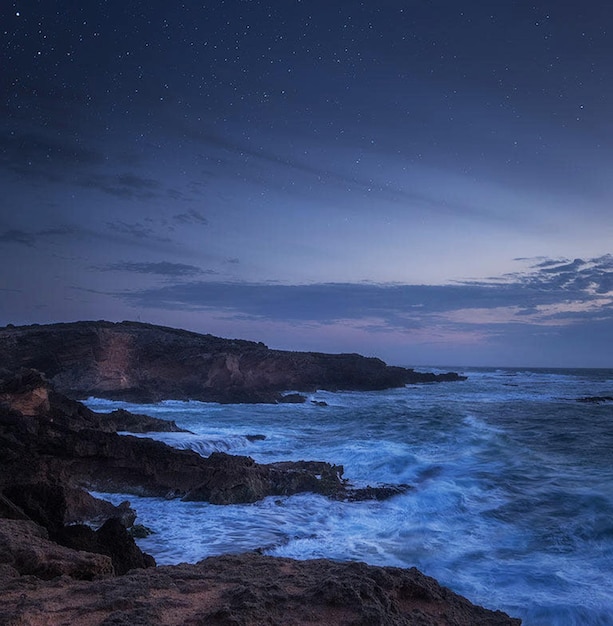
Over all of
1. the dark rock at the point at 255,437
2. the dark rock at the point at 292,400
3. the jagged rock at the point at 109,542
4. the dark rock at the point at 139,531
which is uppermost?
the jagged rock at the point at 109,542

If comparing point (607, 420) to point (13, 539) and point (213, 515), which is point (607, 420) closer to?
point (213, 515)

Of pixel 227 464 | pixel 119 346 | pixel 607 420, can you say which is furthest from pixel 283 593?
pixel 119 346

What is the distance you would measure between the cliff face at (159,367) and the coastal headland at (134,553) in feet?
72.3

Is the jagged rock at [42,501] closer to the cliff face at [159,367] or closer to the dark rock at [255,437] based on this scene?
the dark rock at [255,437]

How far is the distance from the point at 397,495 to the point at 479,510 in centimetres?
185

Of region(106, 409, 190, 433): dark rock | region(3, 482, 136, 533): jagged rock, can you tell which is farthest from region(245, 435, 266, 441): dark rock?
region(3, 482, 136, 533): jagged rock

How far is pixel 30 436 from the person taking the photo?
33.9 ft

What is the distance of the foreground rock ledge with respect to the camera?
3220 mm

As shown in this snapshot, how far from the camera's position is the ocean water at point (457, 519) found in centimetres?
737

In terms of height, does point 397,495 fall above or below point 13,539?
below

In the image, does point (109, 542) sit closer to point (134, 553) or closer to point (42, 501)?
point (134, 553)

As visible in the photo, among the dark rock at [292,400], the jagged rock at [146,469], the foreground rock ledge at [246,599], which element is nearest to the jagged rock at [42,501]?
the foreground rock ledge at [246,599]

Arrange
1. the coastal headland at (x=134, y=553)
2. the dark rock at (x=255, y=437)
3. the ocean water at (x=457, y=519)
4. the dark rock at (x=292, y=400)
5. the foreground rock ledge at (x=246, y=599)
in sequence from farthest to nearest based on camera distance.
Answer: the dark rock at (x=292, y=400) → the dark rock at (x=255, y=437) → the ocean water at (x=457, y=519) → the coastal headland at (x=134, y=553) → the foreground rock ledge at (x=246, y=599)

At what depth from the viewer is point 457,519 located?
1043 centimetres
